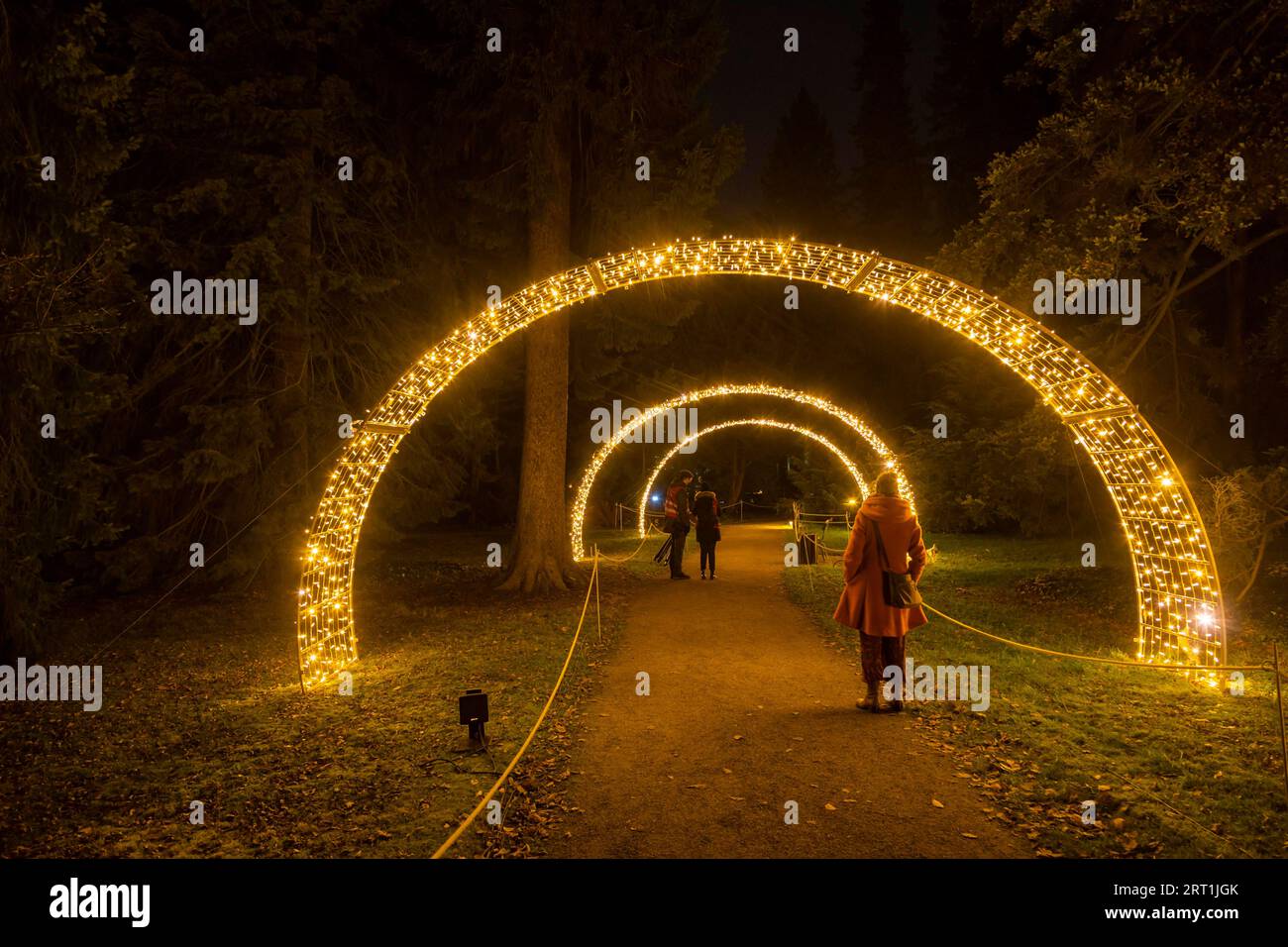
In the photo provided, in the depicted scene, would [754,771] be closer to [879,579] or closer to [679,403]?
[879,579]

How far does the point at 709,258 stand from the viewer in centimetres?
793

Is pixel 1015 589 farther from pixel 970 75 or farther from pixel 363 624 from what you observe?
pixel 970 75

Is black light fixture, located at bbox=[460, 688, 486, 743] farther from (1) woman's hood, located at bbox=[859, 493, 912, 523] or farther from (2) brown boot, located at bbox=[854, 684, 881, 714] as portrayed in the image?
(1) woman's hood, located at bbox=[859, 493, 912, 523]

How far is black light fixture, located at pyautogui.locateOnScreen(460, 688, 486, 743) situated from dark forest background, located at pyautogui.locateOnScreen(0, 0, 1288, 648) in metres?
4.92

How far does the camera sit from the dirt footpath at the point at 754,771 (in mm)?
3672

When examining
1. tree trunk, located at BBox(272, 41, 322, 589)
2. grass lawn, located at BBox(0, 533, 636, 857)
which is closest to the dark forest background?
tree trunk, located at BBox(272, 41, 322, 589)

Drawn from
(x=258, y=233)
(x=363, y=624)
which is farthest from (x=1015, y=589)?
(x=258, y=233)

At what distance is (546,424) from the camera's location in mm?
12570

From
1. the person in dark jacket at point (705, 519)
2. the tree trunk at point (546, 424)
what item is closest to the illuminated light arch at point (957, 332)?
the tree trunk at point (546, 424)

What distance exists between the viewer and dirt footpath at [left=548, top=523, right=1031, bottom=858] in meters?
3.67

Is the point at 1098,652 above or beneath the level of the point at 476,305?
beneath

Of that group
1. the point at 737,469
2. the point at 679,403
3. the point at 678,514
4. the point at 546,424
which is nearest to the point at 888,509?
the point at 678,514

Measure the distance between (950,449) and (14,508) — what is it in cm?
2017
